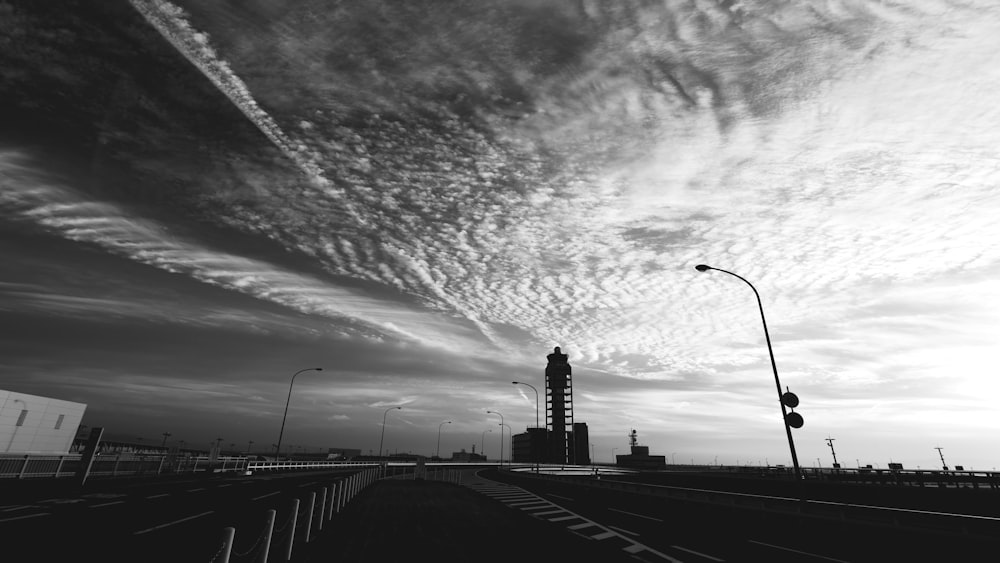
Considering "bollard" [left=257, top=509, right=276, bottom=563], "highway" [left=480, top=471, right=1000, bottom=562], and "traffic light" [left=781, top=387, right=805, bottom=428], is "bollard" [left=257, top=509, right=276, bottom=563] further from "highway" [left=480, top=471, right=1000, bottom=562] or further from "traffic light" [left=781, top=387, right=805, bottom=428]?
"traffic light" [left=781, top=387, right=805, bottom=428]

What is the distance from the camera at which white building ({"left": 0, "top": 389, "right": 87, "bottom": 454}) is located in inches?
1806

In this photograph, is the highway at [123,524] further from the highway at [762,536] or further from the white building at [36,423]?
the white building at [36,423]

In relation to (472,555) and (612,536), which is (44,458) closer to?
(472,555)

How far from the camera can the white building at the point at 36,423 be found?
45.9 metres

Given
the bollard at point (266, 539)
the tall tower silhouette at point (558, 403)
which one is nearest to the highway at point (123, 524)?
the bollard at point (266, 539)

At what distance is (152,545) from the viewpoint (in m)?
10.5

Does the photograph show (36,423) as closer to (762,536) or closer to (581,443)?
(762,536)

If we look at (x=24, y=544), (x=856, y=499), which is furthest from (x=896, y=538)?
(x=24, y=544)

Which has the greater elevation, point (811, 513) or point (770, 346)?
point (770, 346)

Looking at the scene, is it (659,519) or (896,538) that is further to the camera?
(659,519)

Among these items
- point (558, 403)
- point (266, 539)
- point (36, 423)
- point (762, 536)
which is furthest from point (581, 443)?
point (266, 539)

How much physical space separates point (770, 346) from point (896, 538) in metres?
11.8

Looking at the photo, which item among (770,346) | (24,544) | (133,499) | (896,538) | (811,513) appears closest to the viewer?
(24,544)

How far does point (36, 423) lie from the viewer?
4991cm
